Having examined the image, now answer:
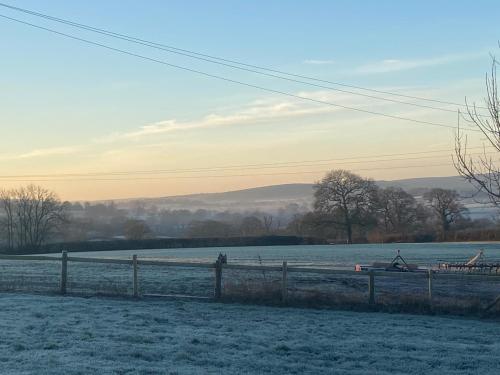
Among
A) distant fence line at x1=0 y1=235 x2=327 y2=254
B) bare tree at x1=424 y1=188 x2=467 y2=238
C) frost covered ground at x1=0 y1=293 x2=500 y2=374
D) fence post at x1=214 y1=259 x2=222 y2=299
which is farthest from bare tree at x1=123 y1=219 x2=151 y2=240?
frost covered ground at x1=0 y1=293 x2=500 y2=374

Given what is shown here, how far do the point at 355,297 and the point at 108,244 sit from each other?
68389mm

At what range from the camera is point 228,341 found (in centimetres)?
1208

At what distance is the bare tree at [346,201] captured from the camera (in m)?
108

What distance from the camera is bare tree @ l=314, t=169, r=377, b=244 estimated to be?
10750 cm

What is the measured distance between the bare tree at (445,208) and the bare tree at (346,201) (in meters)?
13.5

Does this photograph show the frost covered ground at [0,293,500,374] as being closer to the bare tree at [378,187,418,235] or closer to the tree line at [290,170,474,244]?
the tree line at [290,170,474,244]

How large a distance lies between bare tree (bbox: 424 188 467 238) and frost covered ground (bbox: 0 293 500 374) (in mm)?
101449

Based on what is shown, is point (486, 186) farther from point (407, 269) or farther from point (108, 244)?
point (108, 244)

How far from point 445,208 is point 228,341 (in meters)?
109

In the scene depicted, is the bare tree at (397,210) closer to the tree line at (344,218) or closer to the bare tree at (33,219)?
the tree line at (344,218)

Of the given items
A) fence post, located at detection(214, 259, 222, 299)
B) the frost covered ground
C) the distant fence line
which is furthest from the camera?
the distant fence line

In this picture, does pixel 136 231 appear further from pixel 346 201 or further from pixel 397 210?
pixel 397 210

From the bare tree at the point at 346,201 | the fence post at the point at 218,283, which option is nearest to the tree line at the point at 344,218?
the bare tree at the point at 346,201

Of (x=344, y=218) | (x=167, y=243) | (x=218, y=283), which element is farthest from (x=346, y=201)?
(x=218, y=283)
